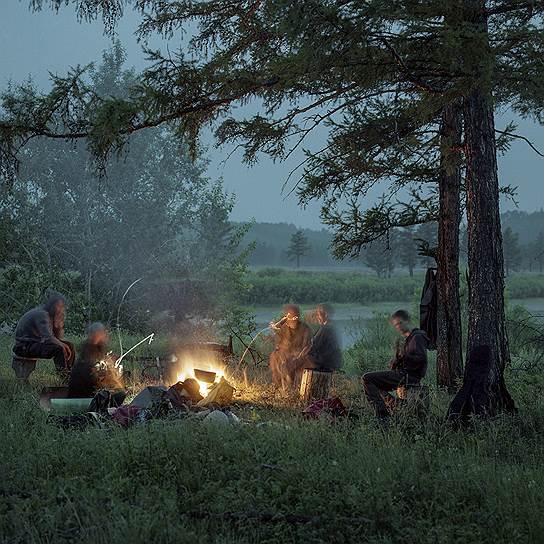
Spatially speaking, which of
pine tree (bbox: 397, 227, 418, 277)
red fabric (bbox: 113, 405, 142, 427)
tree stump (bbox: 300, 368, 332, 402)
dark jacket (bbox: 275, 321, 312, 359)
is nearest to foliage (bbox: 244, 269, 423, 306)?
pine tree (bbox: 397, 227, 418, 277)

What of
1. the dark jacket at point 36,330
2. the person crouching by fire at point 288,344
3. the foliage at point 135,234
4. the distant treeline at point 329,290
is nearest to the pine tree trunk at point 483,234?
the person crouching by fire at point 288,344

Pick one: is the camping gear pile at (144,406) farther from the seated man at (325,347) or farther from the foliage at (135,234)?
the foliage at (135,234)

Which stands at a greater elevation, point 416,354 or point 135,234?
point 135,234

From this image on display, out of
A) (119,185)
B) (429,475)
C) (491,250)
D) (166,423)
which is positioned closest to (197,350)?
(166,423)

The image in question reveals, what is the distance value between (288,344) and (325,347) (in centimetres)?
110

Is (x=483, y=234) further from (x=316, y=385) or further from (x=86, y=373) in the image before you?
(x=86, y=373)

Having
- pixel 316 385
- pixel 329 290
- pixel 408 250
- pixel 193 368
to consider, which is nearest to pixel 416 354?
pixel 316 385

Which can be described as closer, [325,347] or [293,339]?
[325,347]

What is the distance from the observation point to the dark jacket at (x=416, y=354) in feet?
30.3

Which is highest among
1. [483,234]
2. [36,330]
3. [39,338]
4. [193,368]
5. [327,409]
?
[483,234]

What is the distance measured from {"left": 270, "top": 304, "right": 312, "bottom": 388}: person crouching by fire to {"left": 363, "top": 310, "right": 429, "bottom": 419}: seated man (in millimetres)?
2265

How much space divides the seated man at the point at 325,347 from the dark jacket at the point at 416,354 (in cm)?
160

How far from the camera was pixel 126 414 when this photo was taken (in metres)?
8.62

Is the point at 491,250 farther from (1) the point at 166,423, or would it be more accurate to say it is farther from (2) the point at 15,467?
(2) the point at 15,467
